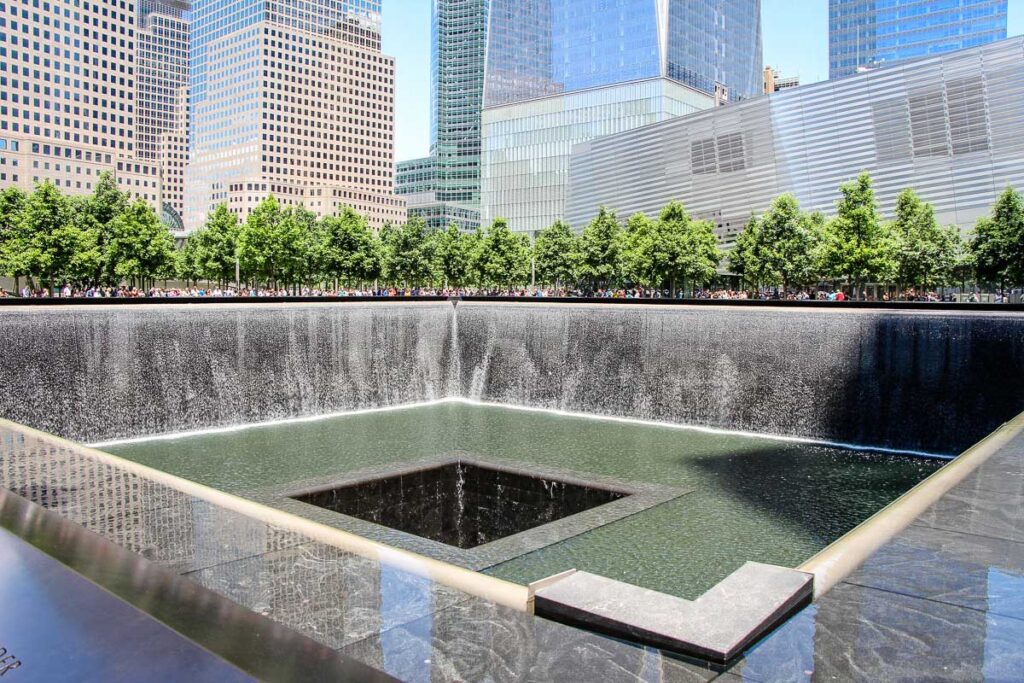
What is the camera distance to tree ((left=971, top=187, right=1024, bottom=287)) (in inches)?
1430

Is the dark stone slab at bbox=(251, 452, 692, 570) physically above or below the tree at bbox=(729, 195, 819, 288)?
below

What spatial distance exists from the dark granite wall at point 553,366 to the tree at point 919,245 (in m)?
24.3

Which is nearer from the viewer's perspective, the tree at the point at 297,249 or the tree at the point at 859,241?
the tree at the point at 859,241

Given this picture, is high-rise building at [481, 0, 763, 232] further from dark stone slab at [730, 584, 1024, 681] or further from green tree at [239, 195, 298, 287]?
dark stone slab at [730, 584, 1024, 681]

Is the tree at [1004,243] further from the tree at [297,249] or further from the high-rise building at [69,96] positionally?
the high-rise building at [69,96]

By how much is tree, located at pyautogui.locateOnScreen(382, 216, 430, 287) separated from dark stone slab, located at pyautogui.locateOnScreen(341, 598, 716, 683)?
166 feet

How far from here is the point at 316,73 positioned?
142 m

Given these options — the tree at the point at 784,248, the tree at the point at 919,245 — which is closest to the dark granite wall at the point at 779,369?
the tree at the point at 784,248

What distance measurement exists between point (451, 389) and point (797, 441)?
1067 cm

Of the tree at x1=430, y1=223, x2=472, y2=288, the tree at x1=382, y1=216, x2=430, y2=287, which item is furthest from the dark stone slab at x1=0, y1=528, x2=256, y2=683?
the tree at x1=430, y1=223, x2=472, y2=288

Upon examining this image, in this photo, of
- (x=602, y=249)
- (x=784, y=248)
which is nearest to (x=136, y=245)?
(x=602, y=249)

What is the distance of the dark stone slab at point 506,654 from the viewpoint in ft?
10.8

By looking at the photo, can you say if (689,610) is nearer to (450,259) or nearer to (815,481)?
(815,481)

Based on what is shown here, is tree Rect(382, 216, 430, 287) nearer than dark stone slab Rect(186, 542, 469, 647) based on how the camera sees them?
No
